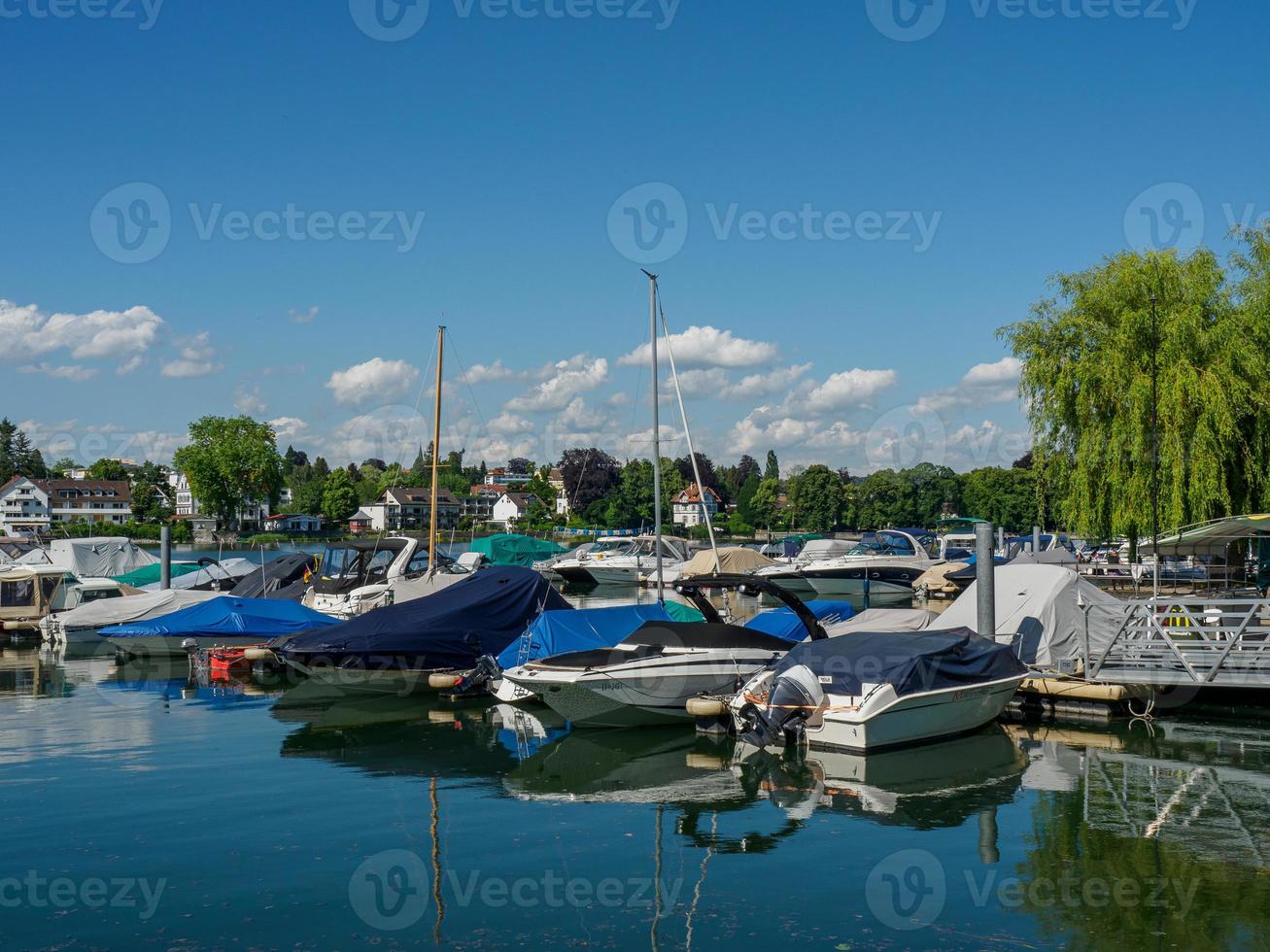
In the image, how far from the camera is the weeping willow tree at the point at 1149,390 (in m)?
33.0

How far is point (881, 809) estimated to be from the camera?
1568cm

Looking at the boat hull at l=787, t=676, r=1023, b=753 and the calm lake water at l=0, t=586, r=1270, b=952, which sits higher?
the boat hull at l=787, t=676, r=1023, b=753

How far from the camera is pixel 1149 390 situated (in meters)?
33.8

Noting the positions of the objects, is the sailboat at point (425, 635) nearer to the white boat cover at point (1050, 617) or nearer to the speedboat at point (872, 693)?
the speedboat at point (872, 693)

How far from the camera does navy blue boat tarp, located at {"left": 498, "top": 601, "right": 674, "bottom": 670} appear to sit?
23.9 meters

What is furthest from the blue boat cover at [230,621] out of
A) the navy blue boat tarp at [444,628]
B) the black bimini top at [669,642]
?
the black bimini top at [669,642]

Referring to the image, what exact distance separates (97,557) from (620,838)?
161 feet

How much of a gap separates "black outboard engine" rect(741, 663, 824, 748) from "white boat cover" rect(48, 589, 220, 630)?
21.3 meters

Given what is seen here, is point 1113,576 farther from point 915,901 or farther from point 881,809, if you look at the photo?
point 915,901

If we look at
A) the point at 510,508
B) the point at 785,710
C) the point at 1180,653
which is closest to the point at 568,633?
the point at 785,710

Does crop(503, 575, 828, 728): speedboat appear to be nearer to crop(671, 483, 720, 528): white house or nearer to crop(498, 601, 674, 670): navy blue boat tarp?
crop(498, 601, 674, 670): navy blue boat tarp

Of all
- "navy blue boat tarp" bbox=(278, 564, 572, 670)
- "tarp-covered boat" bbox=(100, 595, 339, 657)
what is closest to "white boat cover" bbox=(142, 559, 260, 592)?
"tarp-covered boat" bbox=(100, 595, 339, 657)

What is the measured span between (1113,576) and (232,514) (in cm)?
12895

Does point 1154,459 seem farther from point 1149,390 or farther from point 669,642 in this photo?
point 669,642
